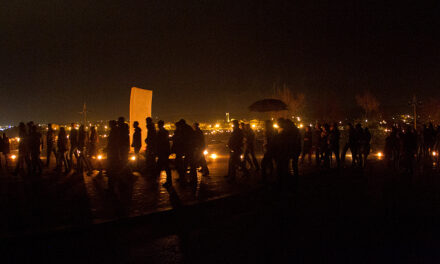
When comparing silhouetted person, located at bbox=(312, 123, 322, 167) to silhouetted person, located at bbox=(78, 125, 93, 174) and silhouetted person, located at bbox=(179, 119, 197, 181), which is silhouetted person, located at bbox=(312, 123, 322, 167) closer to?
silhouetted person, located at bbox=(179, 119, 197, 181)

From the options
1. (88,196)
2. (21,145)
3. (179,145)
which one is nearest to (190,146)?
(179,145)

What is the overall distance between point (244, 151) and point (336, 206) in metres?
4.96

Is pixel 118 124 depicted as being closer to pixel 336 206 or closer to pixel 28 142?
pixel 28 142

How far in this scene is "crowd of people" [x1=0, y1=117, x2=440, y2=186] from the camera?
8.78 metres

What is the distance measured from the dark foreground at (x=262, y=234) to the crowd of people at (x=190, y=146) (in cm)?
130

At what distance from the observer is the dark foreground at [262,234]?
14.7ft

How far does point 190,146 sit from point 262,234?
4.19 m

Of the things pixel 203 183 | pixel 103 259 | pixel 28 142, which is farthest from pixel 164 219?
pixel 28 142

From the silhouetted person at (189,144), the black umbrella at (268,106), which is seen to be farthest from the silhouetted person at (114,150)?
the black umbrella at (268,106)

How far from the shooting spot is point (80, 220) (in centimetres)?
581

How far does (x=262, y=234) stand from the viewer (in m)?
5.36

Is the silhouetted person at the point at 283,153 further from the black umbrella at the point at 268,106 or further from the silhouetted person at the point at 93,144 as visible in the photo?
the silhouetted person at the point at 93,144

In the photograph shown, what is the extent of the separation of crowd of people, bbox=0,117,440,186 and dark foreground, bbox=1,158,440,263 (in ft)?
4.28

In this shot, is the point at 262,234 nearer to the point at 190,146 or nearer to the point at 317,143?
the point at 190,146
